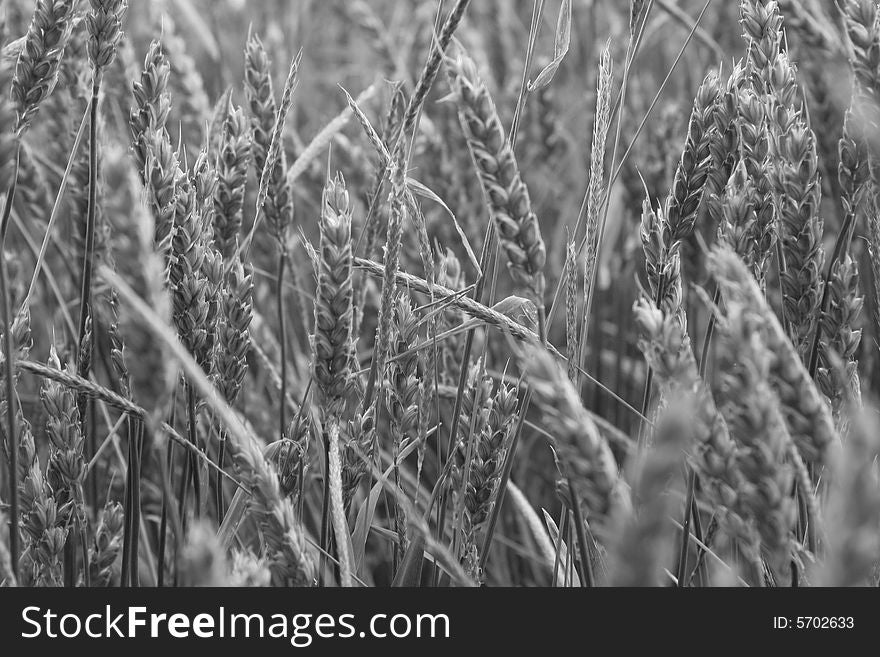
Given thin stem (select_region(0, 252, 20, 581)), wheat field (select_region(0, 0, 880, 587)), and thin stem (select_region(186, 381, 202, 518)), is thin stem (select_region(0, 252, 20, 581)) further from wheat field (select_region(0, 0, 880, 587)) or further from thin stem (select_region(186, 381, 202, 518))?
thin stem (select_region(186, 381, 202, 518))

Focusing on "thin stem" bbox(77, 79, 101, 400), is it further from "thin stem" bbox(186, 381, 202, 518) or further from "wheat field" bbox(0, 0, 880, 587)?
"thin stem" bbox(186, 381, 202, 518)

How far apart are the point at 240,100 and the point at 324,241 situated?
2137 mm

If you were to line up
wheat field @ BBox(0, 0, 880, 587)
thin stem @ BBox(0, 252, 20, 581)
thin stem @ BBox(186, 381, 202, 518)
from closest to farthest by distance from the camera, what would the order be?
wheat field @ BBox(0, 0, 880, 587) → thin stem @ BBox(0, 252, 20, 581) → thin stem @ BBox(186, 381, 202, 518)

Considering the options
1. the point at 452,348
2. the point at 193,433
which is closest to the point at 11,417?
the point at 193,433

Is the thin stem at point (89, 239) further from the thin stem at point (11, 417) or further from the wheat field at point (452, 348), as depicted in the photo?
the thin stem at point (11, 417)

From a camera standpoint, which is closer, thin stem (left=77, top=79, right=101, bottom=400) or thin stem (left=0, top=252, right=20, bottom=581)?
thin stem (left=0, top=252, right=20, bottom=581)

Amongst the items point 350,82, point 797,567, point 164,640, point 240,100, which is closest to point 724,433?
point 797,567

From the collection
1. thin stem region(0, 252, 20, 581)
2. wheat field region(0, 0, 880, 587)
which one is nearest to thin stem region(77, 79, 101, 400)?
wheat field region(0, 0, 880, 587)

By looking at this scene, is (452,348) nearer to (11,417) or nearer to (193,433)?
(193,433)

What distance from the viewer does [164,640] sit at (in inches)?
31.8

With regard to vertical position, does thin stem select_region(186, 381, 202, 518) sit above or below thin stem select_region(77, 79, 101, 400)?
below

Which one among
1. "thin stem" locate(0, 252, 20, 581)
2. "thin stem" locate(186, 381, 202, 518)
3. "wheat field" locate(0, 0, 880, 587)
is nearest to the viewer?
"wheat field" locate(0, 0, 880, 587)

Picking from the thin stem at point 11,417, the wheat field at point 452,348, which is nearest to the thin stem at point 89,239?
the wheat field at point 452,348

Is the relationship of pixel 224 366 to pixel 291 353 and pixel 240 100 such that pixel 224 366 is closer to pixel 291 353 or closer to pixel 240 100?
pixel 291 353
